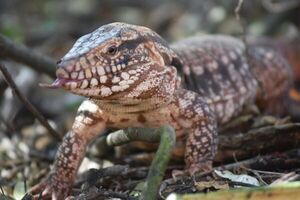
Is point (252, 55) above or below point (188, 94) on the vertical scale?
above

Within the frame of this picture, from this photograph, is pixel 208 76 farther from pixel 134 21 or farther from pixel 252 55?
pixel 134 21

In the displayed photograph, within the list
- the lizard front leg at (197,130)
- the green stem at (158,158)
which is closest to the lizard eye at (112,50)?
the green stem at (158,158)

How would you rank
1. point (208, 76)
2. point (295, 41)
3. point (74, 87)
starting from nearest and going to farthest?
point (74, 87) < point (208, 76) < point (295, 41)

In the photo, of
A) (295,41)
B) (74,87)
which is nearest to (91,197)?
(74,87)

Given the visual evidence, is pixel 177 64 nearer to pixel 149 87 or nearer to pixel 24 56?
pixel 149 87

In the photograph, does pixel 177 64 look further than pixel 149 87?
Yes

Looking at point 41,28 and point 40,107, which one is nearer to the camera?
point 40,107

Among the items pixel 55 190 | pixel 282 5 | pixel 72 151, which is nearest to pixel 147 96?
pixel 72 151
